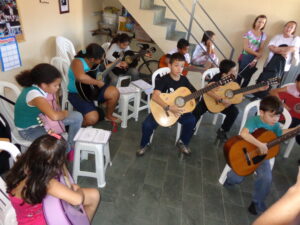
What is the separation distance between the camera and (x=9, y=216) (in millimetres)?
1200

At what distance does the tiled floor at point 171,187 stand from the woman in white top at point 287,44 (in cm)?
166

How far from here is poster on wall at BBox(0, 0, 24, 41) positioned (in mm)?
2184

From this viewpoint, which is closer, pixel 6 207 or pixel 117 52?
pixel 6 207

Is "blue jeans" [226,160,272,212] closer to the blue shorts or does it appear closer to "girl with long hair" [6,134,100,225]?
"girl with long hair" [6,134,100,225]

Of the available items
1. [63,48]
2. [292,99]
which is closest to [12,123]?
[63,48]

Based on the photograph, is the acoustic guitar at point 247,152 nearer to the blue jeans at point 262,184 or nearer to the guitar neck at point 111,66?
the blue jeans at point 262,184

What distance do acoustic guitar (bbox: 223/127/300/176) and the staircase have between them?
2002 mm

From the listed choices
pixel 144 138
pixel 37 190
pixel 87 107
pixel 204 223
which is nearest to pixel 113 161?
pixel 144 138

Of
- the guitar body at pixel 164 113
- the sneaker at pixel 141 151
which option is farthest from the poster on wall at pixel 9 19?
the sneaker at pixel 141 151

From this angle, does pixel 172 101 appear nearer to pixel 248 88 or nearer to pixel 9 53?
pixel 248 88

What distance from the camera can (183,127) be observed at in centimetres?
246

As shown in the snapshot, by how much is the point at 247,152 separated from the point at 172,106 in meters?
0.81

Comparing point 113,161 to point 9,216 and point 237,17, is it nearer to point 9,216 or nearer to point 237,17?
point 9,216

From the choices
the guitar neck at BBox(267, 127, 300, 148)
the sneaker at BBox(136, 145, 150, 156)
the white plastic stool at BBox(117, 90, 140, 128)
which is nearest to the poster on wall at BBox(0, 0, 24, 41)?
the white plastic stool at BBox(117, 90, 140, 128)
